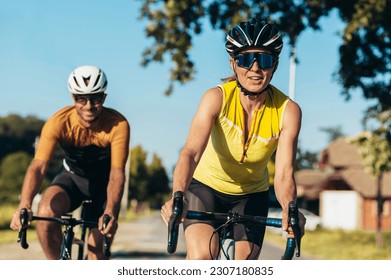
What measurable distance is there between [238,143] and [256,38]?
689 millimetres

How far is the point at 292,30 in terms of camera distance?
1530 centimetres

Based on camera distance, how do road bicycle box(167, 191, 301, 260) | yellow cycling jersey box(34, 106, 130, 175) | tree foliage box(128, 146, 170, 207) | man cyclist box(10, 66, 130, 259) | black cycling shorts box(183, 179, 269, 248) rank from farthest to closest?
1. tree foliage box(128, 146, 170, 207)
2. yellow cycling jersey box(34, 106, 130, 175)
3. man cyclist box(10, 66, 130, 259)
4. black cycling shorts box(183, 179, 269, 248)
5. road bicycle box(167, 191, 301, 260)

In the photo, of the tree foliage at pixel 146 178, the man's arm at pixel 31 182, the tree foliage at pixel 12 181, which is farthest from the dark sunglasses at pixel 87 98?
the tree foliage at pixel 146 178

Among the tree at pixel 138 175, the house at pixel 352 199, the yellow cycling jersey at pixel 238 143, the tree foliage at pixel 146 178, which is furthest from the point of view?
the tree foliage at pixel 146 178

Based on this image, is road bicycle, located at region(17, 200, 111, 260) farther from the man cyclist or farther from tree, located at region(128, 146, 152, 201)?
tree, located at region(128, 146, 152, 201)

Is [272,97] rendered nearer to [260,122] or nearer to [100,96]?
[260,122]

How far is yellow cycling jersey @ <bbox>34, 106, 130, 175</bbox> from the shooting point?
18.4ft

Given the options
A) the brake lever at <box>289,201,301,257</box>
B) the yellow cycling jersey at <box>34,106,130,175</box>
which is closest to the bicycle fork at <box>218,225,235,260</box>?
the brake lever at <box>289,201,301,257</box>

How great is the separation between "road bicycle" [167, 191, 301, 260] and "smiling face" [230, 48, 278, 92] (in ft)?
2.69

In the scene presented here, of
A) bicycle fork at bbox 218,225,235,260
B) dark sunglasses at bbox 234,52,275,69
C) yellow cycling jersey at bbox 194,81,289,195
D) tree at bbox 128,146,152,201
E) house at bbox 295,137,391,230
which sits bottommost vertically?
bicycle fork at bbox 218,225,235,260

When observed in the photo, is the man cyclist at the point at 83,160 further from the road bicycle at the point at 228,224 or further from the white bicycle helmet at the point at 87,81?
the road bicycle at the point at 228,224

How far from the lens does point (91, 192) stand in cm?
609

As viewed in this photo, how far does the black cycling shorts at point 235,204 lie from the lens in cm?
458

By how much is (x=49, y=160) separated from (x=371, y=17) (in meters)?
9.57
